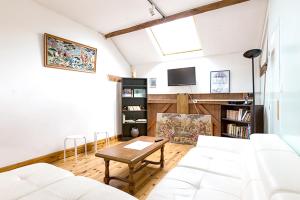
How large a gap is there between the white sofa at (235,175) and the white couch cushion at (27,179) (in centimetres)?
86

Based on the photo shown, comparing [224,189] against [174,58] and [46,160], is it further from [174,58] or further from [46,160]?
[174,58]

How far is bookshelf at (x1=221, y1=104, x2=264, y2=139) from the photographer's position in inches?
135

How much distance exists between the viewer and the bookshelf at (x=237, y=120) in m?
3.43

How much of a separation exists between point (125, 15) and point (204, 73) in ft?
8.10

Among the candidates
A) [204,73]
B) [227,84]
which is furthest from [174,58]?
[227,84]

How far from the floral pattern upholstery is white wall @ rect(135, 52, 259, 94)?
76 cm

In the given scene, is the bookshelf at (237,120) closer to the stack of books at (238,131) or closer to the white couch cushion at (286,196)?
the stack of books at (238,131)

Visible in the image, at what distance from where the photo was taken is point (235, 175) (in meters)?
1.54

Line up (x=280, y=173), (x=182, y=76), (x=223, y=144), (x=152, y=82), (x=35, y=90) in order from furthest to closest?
(x=152, y=82)
(x=182, y=76)
(x=35, y=90)
(x=223, y=144)
(x=280, y=173)

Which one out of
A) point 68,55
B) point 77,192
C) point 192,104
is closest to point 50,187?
point 77,192

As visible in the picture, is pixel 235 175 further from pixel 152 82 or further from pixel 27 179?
pixel 152 82

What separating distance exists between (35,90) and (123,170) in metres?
2.09

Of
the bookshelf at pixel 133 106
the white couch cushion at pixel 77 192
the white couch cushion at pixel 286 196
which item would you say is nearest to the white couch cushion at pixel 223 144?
the white couch cushion at pixel 77 192

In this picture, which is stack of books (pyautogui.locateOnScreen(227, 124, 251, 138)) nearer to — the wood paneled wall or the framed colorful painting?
the wood paneled wall
